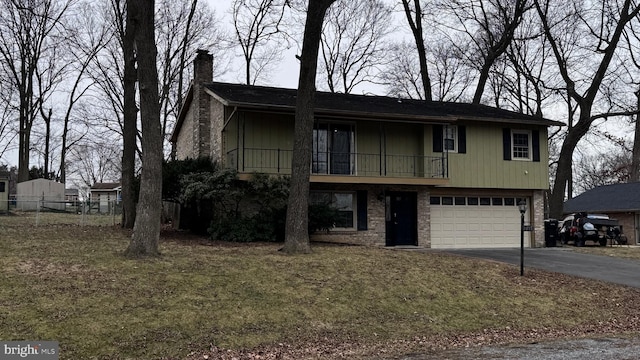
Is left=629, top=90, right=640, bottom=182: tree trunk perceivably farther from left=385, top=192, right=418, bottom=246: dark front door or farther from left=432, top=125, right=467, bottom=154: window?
left=385, top=192, right=418, bottom=246: dark front door

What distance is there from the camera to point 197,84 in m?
21.0

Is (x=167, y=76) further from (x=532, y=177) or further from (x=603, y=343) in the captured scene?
(x=603, y=343)

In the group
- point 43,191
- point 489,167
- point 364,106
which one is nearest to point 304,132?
point 364,106

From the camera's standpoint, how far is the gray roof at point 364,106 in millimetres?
17641

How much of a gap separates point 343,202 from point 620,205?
21591mm

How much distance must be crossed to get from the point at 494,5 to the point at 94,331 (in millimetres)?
28666

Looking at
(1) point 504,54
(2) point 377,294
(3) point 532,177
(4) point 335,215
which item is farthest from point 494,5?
(2) point 377,294

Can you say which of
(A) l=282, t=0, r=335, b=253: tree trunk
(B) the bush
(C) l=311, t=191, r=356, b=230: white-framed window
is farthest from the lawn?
(C) l=311, t=191, r=356, b=230: white-framed window

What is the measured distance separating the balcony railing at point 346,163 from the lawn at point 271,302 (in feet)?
14.9

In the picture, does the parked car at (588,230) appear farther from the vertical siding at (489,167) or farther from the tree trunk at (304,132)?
the tree trunk at (304,132)

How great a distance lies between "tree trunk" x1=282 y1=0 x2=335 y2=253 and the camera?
1359cm

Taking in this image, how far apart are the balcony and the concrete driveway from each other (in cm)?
342

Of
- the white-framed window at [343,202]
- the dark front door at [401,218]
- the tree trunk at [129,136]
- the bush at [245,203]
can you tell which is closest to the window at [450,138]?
the dark front door at [401,218]

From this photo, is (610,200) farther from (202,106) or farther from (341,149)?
(202,106)
